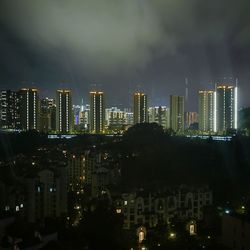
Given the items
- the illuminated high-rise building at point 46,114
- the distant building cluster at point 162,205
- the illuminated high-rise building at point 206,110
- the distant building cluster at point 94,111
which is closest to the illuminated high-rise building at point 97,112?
the distant building cluster at point 94,111

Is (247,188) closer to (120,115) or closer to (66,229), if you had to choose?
(66,229)

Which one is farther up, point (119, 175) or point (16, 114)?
point (16, 114)

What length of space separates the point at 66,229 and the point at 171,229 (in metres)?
1.10

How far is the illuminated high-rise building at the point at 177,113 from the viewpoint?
16.5 metres

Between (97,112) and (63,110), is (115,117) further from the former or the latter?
(63,110)

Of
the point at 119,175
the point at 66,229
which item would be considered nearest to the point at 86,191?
the point at 119,175

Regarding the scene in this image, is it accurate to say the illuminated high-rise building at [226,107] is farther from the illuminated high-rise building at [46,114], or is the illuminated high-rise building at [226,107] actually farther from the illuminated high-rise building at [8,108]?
the illuminated high-rise building at [8,108]

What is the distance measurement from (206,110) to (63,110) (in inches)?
212

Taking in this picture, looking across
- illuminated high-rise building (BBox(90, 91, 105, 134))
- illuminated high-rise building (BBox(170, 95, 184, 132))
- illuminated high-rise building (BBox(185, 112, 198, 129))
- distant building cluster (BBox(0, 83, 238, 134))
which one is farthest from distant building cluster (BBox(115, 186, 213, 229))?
illuminated high-rise building (BBox(185, 112, 198, 129))

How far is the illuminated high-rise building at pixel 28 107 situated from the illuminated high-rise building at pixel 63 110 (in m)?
0.92

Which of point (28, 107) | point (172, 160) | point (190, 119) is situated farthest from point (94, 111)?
point (172, 160)

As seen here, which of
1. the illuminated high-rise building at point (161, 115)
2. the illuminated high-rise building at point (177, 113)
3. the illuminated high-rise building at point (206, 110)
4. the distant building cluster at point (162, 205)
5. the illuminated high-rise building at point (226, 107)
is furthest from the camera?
the illuminated high-rise building at point (161, 115)

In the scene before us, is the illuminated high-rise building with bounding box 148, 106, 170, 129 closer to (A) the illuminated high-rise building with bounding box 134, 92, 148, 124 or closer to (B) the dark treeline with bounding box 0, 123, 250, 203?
(A) the illuminated high-rise building with bounding box 134, 92, 148, 124

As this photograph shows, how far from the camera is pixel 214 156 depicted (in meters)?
8.08
